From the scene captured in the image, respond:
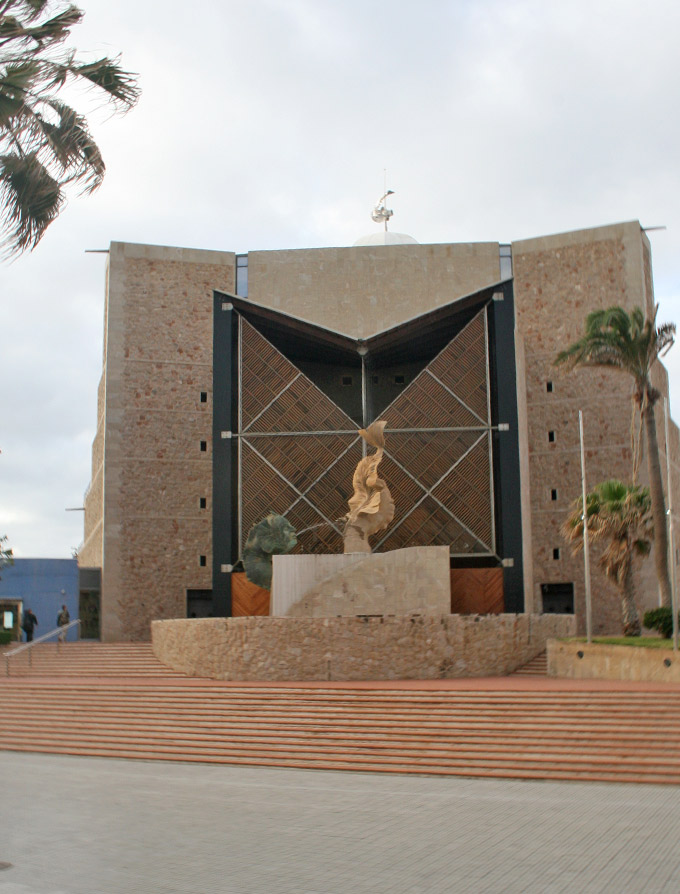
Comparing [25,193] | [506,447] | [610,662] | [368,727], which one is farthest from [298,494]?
[25,193]

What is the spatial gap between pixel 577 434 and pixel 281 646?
13509 millimetres

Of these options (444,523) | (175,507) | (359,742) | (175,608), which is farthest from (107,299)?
(359,742)

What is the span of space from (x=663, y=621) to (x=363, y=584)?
5.75 meters

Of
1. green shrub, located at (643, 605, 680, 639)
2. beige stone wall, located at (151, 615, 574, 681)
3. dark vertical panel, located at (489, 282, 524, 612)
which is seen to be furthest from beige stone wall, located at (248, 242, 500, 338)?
green shrub, located at (643, 605, 680, 639)

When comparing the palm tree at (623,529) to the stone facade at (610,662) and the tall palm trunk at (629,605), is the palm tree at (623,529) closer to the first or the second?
the tall palm trunk at (629,605)

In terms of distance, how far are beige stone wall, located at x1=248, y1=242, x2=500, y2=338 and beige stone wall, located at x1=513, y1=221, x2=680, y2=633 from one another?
1.73m

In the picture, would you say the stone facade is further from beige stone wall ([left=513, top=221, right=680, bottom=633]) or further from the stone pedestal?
beige stone wall ([left=513, top=221, right=680, bottom=633])

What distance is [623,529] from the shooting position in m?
20.0

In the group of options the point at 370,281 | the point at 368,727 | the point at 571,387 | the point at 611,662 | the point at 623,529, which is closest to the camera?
the point at 368,727

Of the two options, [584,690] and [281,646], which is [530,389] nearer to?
[281,646]

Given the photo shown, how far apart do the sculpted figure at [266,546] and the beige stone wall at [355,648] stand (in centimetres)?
528

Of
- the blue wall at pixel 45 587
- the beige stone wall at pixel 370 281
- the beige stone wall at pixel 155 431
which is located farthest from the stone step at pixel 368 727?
the beige stone wall at pixel 370 281

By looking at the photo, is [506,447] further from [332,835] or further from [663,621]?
[332,835]

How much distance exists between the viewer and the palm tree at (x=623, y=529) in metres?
20.0
